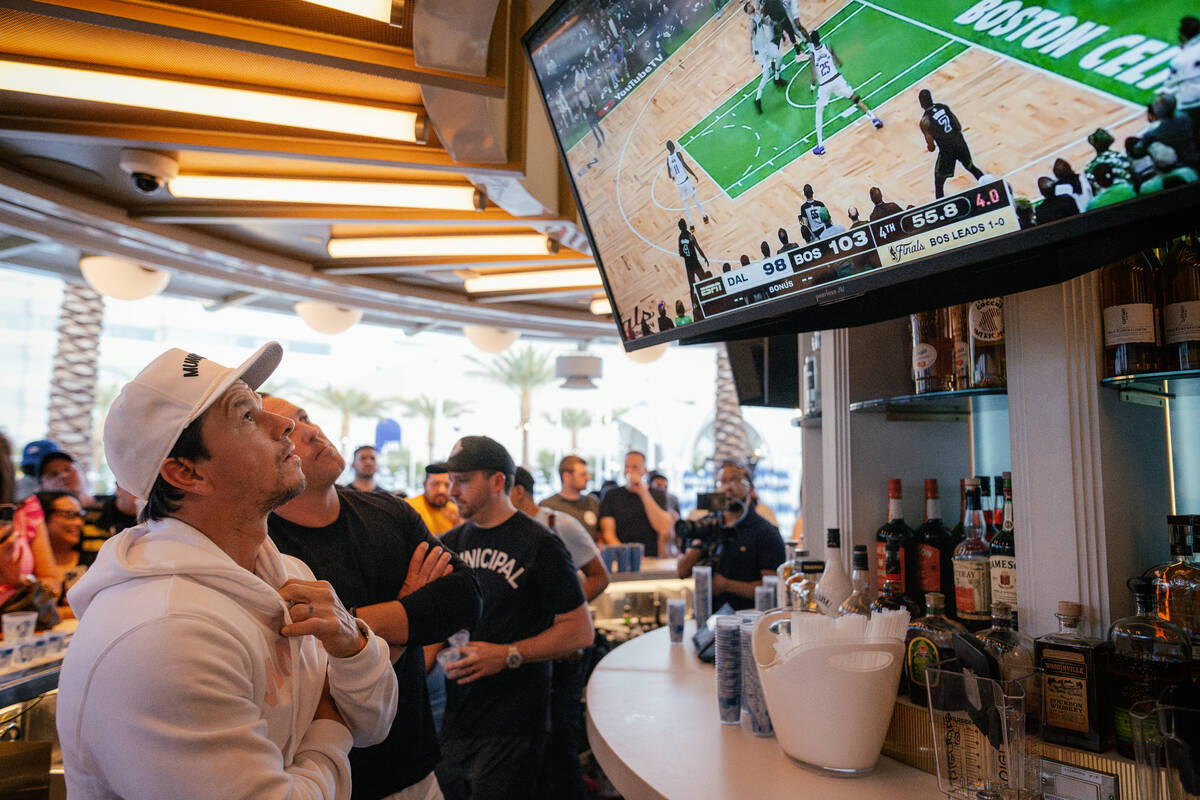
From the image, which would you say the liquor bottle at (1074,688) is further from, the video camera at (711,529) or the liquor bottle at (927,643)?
the video camera at (711,529)

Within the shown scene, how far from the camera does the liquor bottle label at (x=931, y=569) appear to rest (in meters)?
1.82

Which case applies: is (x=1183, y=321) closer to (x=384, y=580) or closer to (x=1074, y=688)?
(x=1074, y=688)

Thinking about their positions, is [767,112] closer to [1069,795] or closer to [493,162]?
[1069,795]

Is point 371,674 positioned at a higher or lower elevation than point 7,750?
higher

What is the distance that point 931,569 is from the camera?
183cm

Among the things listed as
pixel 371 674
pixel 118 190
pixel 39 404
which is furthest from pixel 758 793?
pixel 39 404

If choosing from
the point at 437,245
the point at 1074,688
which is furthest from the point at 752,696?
the point at 437,245

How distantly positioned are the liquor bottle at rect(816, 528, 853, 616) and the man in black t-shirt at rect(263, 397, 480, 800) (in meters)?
0.97

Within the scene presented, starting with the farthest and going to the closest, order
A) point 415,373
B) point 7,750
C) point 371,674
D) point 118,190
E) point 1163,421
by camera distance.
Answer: point 415,373
point 118,190
point 1163,421
point 7,750
point 371,674

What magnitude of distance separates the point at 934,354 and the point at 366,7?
6.60 feet

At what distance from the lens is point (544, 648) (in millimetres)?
2756

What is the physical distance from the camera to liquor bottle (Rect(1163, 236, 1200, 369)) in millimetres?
1364

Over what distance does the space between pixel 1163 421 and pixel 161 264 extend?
5.25 meters

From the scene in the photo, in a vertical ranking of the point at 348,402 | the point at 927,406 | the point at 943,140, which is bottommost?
the point at 927,406
